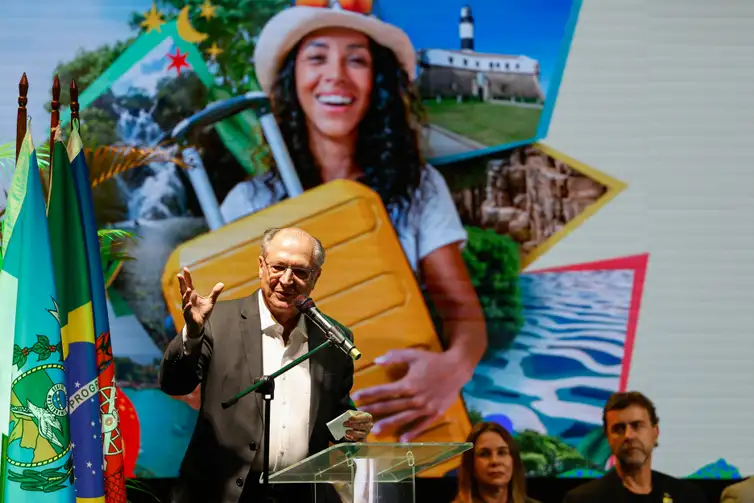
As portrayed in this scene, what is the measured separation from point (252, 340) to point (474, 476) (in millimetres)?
1995

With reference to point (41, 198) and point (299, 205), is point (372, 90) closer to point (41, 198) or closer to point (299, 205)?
point (299, 205)

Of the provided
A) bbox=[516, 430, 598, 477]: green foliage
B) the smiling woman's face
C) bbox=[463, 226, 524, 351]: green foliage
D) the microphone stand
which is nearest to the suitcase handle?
the smiling woman's face

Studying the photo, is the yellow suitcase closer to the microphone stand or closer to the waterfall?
the waterfall

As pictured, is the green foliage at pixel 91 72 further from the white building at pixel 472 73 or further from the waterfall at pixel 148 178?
the white building at pixel 472 73

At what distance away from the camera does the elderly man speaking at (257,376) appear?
10.9 ft

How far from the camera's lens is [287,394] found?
11.2 feet

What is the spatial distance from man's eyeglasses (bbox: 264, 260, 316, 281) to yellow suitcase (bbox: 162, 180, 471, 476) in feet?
5.78

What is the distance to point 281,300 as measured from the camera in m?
3.35

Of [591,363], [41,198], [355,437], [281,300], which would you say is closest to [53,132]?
[41,198]

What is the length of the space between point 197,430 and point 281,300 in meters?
0.49

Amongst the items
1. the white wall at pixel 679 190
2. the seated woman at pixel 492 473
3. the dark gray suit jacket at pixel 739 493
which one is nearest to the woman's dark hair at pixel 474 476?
the seated woman at pixel 492 473

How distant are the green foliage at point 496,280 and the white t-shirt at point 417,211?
93 mm

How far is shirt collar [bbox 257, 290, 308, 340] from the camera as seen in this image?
344 cm

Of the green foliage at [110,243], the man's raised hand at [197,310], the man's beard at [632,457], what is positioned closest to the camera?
the man's raised hand at [197,310]
